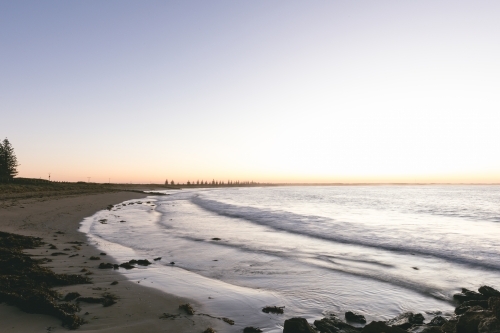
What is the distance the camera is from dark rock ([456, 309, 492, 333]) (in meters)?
5.74

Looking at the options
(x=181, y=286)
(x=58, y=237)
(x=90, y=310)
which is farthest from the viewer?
(x=58, y=237)

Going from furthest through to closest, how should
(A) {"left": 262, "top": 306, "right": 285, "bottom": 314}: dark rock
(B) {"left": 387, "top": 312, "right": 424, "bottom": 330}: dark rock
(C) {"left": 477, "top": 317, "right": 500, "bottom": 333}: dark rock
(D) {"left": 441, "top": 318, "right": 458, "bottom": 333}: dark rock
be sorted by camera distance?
(A) {"left": 262, "top": 306, "right": 285, "bottom": 314}: dark rock < (B) {"left": 387, "top": 312, "right": 424, "bottom": 330}: dark rock < (D) {"left": 441, "top": 318, "right": 458, "bottom": 333}: dark rock < (C) {"left": 477, "top": 317, "right": 500, "bottom": 333}: dark rock

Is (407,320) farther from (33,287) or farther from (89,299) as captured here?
(33,287)

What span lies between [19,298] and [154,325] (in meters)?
2.92

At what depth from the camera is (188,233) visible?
67.0ft

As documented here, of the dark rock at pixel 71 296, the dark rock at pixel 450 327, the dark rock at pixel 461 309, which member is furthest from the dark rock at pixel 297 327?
the dark rock at pixel 71 296

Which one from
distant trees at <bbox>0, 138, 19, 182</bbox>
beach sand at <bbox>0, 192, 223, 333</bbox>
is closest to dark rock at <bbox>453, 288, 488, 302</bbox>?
beach sand at <bbox>0, 192, 223, 333</bbox>

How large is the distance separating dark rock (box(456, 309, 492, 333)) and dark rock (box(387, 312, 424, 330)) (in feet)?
3.15

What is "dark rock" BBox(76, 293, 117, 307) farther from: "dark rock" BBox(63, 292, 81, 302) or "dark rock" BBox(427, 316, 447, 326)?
"dark rock" BBox(427, 316, 447, 326)

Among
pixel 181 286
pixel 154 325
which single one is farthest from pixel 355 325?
pixel 181 286

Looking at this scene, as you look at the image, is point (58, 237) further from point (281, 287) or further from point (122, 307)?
point (281, 287)

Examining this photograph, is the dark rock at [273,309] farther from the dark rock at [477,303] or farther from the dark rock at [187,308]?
the dark rock at [477,303]

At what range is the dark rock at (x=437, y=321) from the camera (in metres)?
6.83

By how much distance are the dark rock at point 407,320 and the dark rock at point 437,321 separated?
191mm
